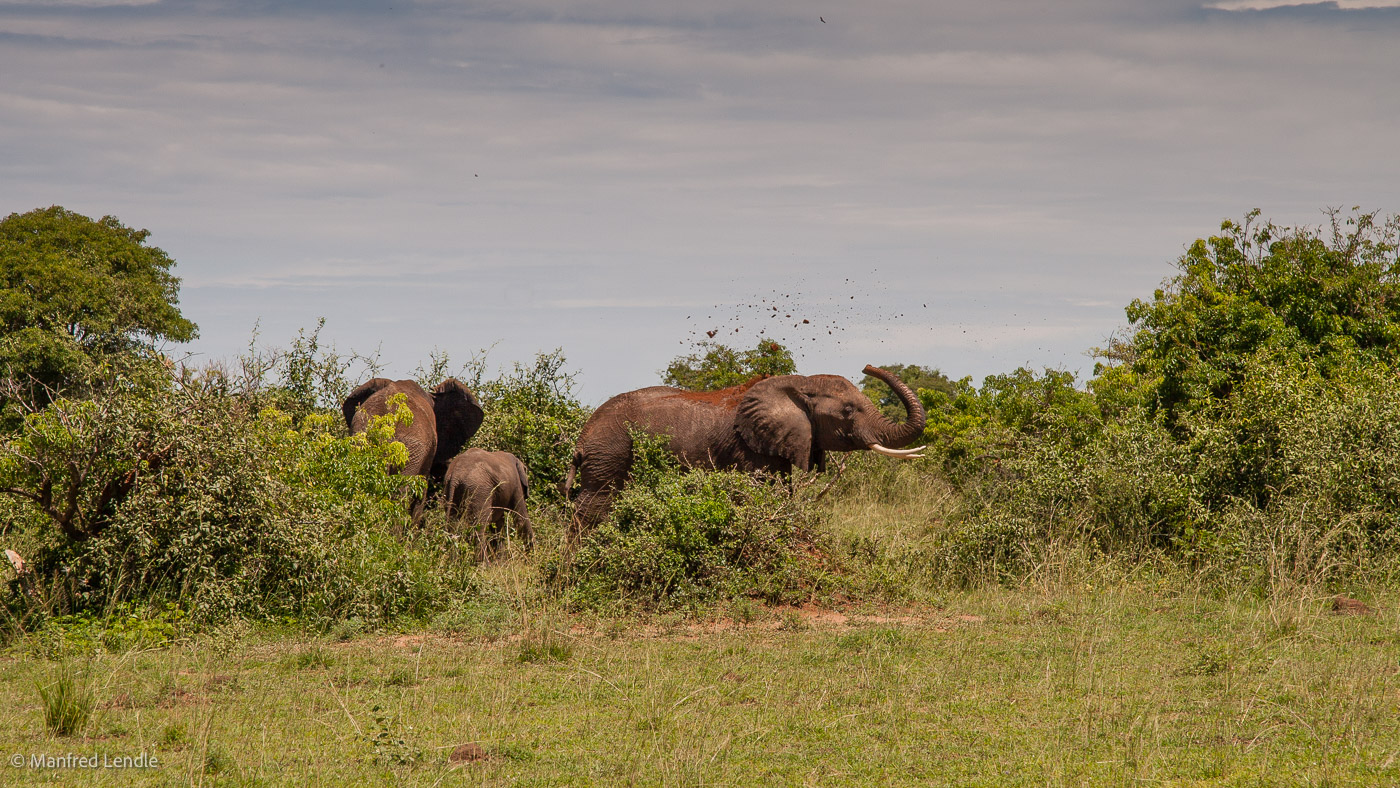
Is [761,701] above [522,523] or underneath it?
underneath

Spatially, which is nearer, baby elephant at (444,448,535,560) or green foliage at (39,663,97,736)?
green foliage at (39,663,97,736)

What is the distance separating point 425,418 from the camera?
1599 centimetres

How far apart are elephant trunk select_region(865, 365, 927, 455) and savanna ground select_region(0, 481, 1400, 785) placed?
3.65m

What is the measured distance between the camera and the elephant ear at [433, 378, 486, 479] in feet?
55.4

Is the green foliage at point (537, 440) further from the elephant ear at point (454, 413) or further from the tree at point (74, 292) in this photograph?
the tree at point (74, 292)

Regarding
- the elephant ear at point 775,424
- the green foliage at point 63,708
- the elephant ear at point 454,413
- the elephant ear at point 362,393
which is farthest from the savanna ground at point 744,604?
the elephant ear at point 362,393

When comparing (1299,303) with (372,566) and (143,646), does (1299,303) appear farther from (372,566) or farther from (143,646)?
(143,646)

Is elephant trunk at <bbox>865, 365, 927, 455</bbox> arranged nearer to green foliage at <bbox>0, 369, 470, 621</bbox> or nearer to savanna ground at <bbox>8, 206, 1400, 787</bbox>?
savanna ground at <bbox>8, 206, 1400, 787</bbox>

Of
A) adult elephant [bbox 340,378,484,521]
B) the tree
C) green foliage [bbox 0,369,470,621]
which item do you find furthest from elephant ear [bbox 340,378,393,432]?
the tree

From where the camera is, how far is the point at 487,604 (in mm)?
11094

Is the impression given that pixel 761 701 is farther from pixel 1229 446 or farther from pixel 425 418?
pixel 425 418

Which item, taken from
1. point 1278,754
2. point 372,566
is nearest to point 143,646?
point 372,566

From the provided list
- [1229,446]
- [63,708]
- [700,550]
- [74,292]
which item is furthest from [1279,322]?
[74,292]

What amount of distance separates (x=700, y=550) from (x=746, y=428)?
10.8 feet
